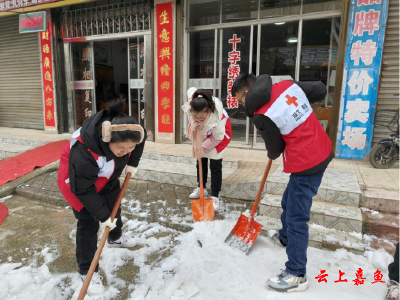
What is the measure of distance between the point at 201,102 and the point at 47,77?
6.55 metres

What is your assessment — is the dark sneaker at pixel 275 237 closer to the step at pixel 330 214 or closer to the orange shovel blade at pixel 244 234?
the orange shovel blade at pixel 244 234

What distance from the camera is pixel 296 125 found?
6.41ft

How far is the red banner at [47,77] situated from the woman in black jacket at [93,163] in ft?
Answer: 22.3

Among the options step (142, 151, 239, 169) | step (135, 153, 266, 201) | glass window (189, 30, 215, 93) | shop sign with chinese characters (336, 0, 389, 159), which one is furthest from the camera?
glass window (189, 30, 215, 93)

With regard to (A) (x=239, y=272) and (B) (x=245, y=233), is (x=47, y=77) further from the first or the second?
(A) (x=239, y=272)

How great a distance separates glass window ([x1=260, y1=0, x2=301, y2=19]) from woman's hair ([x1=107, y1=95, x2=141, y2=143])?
4661 mm

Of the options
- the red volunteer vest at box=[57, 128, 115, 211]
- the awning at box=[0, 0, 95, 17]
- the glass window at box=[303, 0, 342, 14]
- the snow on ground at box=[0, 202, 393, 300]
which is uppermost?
the awning at box=[0, 0, 95, 17]

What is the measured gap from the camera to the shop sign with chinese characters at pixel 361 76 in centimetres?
441

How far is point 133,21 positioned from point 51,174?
4.07 m

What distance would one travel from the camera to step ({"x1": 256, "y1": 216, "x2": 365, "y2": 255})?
2607 millimetres

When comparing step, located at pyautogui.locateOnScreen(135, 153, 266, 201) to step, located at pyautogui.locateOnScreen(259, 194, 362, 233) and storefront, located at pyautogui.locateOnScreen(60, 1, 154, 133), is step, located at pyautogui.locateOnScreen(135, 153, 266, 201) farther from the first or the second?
storefront, located at pyautogui.locateOnScreen(60, 1, 154, 133)

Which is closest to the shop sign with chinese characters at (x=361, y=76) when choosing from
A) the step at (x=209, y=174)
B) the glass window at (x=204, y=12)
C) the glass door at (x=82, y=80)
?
the step at (x=209, y=174)

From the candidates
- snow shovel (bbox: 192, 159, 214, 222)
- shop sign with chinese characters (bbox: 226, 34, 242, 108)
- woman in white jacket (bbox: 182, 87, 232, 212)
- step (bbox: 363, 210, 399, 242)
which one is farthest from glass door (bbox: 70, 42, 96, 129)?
step (bbox: 363, 210, 399, 242)

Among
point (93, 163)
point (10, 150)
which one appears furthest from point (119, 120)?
point (10, 150)
